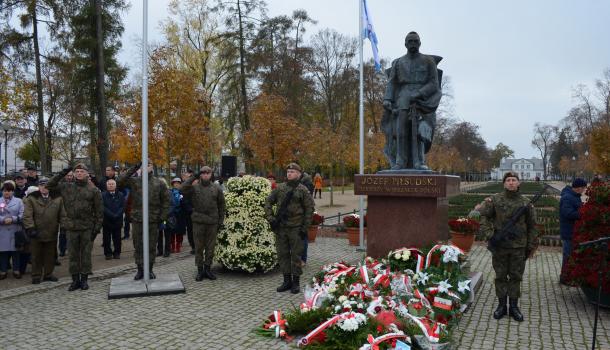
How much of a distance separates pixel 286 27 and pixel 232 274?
24.5 metres

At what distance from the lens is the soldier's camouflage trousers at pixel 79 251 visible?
24.2ft

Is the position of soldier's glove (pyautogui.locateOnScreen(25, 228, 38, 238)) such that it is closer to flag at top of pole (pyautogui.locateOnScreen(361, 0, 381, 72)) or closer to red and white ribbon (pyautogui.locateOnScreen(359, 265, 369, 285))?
red and white ribbon (pyautogui.locateOnScreen(359, 265, 369, 285))

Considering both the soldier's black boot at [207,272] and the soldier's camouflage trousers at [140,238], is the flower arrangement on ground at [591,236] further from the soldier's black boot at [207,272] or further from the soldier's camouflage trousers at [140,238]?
the soldier's camouflage trousers at [140,238]

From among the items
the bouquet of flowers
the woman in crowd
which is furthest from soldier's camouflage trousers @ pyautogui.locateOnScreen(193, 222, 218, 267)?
the bouquet of flowers

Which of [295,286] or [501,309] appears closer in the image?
[501,309]

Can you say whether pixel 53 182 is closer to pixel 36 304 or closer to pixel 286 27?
pixel 36 304

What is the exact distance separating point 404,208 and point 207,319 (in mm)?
3254

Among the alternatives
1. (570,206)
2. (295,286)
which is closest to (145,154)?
(295,286)

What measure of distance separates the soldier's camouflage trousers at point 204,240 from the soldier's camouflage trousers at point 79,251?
1.67m

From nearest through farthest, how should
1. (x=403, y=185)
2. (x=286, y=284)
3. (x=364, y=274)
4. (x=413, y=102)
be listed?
(x=364, y=274) < (x=403, y=185) < (x=286, y=284) < (x=413, y=102)

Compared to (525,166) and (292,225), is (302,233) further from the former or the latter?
(525,166)

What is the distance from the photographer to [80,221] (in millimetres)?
7387

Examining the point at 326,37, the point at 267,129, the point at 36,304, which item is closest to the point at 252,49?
the point at 267,129

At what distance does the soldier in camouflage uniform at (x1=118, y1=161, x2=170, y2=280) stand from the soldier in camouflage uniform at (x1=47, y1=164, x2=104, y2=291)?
22.7 inches
